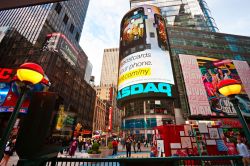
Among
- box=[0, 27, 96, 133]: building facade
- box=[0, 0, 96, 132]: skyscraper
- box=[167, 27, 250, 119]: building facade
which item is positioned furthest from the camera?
box=[0, 0, 96, 132]: skyscraper

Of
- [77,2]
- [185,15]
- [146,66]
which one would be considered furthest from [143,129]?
[77,2]

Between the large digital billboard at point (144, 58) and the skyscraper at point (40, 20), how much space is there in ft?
126

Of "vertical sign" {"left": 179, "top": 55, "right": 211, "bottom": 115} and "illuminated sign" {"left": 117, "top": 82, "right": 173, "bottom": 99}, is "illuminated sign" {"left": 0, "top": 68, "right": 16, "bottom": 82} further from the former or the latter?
"vertical sign" {"left": 179, "top": 55, "right": 211, "bottom": 115}

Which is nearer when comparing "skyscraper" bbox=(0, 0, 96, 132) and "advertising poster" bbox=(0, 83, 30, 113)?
"advertising poster" bbox=(0, 83, 30, 113)

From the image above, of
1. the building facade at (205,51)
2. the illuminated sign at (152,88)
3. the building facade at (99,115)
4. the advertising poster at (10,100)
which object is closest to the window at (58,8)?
the building facade at (99,115)

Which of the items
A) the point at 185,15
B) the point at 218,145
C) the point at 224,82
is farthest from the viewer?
the point at 185,15

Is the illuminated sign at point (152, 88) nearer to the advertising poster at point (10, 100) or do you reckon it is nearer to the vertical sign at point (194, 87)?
the vertical sign at point (194, 87)

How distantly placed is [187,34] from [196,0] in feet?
106

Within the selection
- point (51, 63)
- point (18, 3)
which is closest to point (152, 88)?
point (18, 3)

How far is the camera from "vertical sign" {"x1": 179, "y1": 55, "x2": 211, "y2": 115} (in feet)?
96.7

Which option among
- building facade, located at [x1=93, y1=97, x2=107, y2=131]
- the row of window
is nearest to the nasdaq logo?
building facade, located at [x1=93, y1=97, x2=107, y2=131]

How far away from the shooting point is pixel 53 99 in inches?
110

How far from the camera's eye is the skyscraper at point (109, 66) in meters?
160

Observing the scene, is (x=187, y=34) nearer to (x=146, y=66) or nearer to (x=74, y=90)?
(x=146, y=66)
